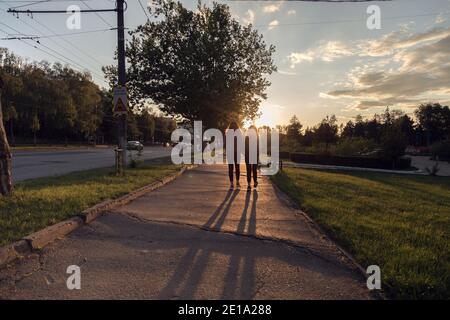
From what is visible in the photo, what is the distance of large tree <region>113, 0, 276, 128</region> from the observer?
25.9 metres

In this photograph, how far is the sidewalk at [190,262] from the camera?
144 inches

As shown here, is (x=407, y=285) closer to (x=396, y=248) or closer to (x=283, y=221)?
(x=396, y=248)

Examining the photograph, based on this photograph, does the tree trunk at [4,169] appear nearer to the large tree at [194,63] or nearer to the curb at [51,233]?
the curb at [51,233]

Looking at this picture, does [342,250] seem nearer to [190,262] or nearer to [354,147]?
[190,262]

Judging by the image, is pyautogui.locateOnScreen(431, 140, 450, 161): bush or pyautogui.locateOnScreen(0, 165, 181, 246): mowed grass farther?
pyautogui.locateOnScreen(431, 140, 450, 161): bush

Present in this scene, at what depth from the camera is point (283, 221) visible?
7258mm

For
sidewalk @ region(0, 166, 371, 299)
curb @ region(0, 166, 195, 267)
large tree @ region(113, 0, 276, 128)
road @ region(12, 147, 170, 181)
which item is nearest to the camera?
sidewalk @ region(0, 166, 371, 299)

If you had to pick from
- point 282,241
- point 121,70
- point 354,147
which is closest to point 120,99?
point 121,70

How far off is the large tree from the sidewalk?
19.6m

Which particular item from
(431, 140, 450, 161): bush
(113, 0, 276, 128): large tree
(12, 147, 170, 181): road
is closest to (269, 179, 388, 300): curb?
(12, 147, 170, 181): road

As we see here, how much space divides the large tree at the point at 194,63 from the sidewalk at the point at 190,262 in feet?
64.4

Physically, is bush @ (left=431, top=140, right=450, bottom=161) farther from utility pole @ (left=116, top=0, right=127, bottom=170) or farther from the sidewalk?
the sidewalk

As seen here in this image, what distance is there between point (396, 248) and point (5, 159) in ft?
23.5
